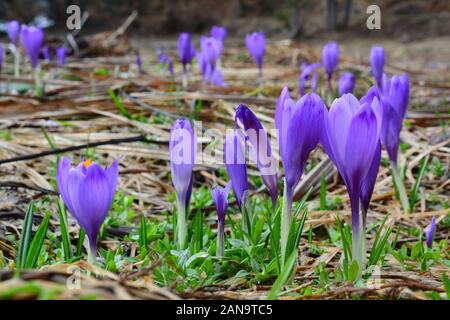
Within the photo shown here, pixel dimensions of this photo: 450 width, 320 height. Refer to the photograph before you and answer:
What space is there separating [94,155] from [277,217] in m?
1.31

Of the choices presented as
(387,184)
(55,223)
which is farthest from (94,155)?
(387,184)

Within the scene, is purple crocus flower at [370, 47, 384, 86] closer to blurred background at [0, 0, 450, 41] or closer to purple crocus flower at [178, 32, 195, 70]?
purple crocus flower at [178, 32, 195, 70]

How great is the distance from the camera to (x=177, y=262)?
1.27 meters

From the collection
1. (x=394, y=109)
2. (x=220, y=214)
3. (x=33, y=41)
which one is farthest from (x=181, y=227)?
(x=33, y=41)

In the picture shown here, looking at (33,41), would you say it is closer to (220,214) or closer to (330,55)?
(330,55)

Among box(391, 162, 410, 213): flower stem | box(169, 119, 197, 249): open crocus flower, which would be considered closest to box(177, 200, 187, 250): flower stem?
box(169, 119, 197, 249): open crocus flower

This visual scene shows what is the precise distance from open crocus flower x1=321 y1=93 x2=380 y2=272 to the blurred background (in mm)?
8341

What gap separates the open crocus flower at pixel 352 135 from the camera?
1056 millimetres

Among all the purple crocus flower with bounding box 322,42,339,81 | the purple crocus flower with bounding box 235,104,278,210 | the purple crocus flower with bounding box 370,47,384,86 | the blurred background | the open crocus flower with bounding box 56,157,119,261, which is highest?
the blurred background

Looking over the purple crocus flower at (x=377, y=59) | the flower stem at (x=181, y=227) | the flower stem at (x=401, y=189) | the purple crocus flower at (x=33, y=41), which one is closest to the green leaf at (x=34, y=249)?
the flower stem at (x=181, y=227)

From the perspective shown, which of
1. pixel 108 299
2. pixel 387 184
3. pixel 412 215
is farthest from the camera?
pixel 387 184

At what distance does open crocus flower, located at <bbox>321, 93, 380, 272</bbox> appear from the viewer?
1.06 m

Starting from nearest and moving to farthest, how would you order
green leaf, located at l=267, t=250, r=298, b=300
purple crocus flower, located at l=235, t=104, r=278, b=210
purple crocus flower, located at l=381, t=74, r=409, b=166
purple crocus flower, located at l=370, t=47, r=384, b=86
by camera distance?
green leaf, located at l=267, t=250, r=298, b=300 < purple crocus flower, located at l=235, t=104, r=278, b=210 < purple crocus flower, located at l=381, t=74, r=409, b=166 < purple crocus flower, located at l=370, t=47, r=384, b=86
